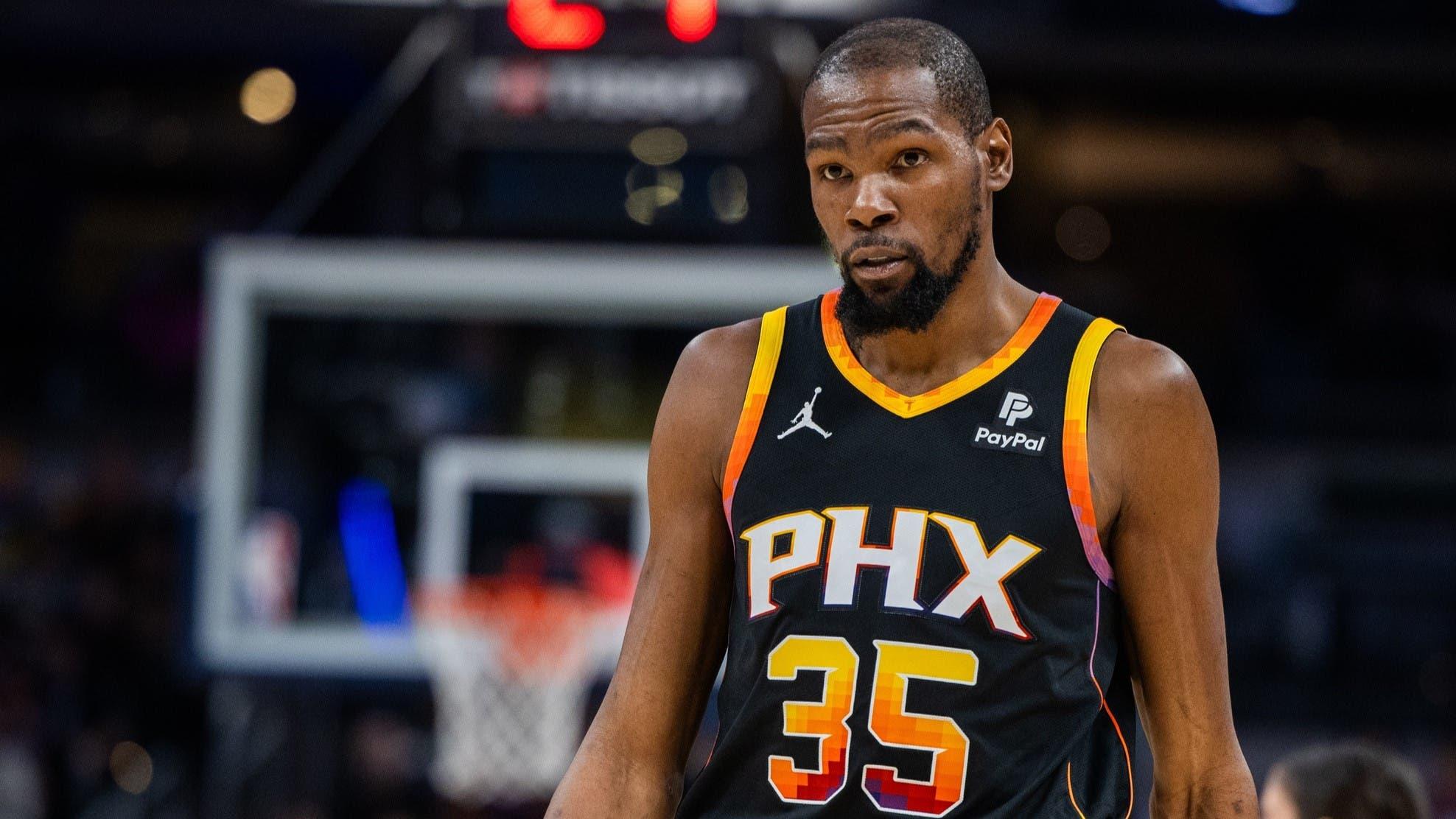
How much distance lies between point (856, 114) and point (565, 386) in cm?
672

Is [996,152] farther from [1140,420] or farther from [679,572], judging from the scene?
[679,572]

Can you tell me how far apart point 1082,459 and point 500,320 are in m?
6.17

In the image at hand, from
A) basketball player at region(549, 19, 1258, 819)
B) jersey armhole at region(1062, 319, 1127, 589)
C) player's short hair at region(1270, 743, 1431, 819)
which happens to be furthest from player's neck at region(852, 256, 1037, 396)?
player's short hair at region(1270, 743, 1431, 819)

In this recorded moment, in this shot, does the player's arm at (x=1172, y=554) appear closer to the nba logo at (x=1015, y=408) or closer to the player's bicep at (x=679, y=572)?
the nba logo at (x=1015, y=408)

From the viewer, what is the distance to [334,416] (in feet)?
29.0

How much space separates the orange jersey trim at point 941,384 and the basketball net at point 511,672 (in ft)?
17.7

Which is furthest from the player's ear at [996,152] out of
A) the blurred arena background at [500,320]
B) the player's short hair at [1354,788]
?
the blurred arena background at [500,320]

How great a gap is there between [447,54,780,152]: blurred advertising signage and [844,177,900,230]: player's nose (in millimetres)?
5016

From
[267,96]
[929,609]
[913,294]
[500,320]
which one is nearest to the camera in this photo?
[929,609]

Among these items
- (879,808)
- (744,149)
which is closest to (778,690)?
(879,808)

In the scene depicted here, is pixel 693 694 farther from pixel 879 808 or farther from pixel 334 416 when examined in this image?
pixel 334 416

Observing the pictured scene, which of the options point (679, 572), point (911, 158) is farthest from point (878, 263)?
point (679, 572)

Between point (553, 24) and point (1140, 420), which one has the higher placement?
point (553, 24)

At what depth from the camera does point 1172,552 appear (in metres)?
2.31
